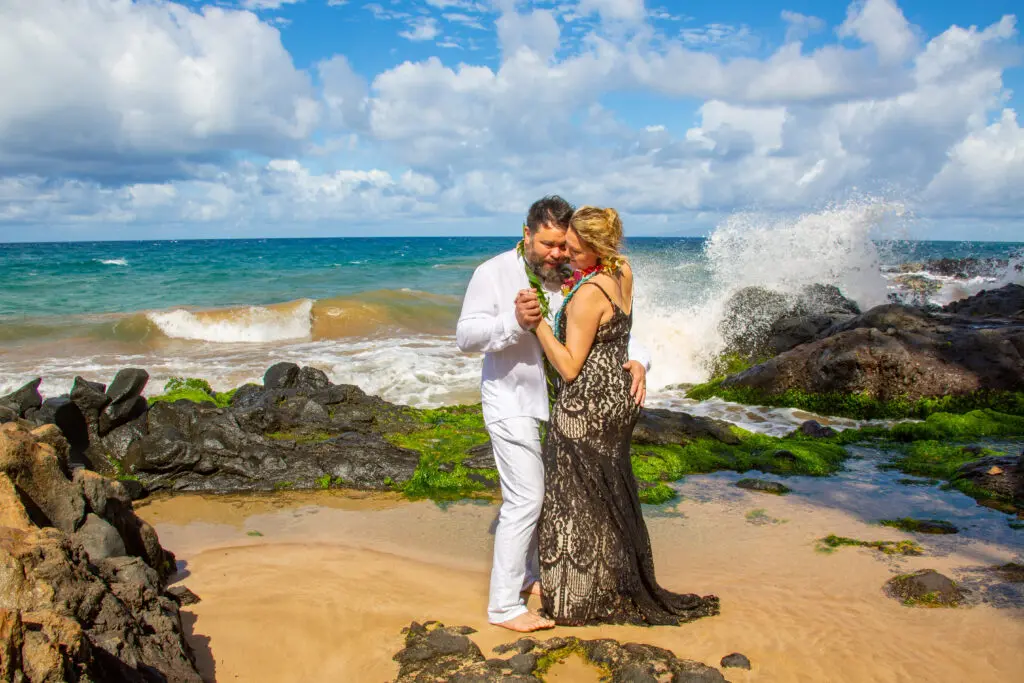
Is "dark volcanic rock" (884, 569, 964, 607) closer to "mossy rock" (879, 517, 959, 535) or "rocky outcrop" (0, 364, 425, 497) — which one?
"mossy rock" (879, 517, 959, 535)

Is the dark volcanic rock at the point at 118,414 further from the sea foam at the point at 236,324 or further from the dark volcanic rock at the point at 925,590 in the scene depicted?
the sea foam at the point at 236,324

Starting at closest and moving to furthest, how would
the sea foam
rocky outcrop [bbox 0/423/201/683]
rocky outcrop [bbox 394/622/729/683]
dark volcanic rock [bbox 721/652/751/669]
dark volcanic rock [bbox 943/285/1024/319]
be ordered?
1. rocky outcrop [bbox 0/423/201/683]
2. rocky outcrop [bbox 394/622/729/683]
3. dark volcanic rock [bbox 721/652/751/669]
4. dark volcanic rock [bbox 943/285/1024/319]
5. the sea foam

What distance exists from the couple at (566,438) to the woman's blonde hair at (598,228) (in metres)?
0.11

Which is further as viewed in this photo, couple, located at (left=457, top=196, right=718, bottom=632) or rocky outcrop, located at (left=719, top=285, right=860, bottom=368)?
rocky outcrop, located at (left=719, top=285, right=860, bottom=368)

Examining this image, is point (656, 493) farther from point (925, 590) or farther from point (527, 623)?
point (527, 623)

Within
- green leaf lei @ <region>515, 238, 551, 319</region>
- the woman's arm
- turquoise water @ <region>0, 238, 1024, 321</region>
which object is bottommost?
turquoise water @ <region>0, 238, 1024, 321</region>

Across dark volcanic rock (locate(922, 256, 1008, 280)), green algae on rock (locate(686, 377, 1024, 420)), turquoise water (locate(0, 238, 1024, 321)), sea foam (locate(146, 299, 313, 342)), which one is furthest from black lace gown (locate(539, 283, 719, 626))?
dark volcanic rock (locate(922, 256, 1008, 280))

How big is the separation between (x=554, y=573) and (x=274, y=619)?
61.5 inches

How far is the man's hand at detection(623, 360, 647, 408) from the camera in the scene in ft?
13.6

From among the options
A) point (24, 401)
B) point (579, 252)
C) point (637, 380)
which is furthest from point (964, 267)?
point (24, 401)

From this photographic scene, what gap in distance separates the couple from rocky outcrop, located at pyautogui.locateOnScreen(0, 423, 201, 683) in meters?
1.75

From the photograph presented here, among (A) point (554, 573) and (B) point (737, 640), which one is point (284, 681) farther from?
(B) point (737, 640)

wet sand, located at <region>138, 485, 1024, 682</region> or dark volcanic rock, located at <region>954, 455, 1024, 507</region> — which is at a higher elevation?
dark volcanic rock, located at <region>954, 455, 1024, 507</region>

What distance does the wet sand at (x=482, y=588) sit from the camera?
3.89 meters
